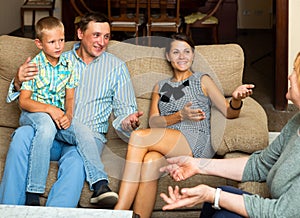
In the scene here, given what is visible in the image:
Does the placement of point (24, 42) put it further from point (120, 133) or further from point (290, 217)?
point (290, 217)

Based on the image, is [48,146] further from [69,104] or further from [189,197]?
[189,197]

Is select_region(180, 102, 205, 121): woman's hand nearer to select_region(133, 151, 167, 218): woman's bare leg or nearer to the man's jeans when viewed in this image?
select_region(133, 151, 167, 218): woman's bare leg

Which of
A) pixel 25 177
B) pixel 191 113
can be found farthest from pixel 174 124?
pixel 25 177

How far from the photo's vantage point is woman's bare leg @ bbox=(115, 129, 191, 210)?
8.32 ft

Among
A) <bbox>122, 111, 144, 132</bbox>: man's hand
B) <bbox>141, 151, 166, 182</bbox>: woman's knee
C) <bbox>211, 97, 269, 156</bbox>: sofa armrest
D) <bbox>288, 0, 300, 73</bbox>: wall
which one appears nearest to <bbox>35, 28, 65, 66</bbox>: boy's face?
<bbox>122, 111, 144, 132</bbox>: man's hand

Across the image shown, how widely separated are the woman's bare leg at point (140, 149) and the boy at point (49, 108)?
15 cm

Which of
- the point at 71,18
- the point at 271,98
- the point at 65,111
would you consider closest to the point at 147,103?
the point at 65,111

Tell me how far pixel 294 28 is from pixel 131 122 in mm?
2311

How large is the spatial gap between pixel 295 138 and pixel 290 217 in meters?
0.27

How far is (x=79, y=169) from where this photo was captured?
2561 millimetres

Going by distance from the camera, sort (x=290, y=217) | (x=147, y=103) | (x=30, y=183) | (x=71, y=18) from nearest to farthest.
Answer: (x=290, y=217) → (x=30, y=183) → (x=147, y=103) → (x=71, y=18)

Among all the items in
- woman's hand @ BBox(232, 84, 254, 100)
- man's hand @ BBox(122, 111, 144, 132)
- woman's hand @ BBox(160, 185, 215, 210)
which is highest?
woman's hand @ BBox(232, 84, 254, 100)

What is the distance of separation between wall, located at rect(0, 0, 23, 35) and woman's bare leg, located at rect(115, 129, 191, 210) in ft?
16.7

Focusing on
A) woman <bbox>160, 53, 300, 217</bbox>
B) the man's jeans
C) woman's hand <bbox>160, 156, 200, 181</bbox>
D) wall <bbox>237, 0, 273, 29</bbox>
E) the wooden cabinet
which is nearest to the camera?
woman <bbox>160, 53, 300, 217</bbox>
